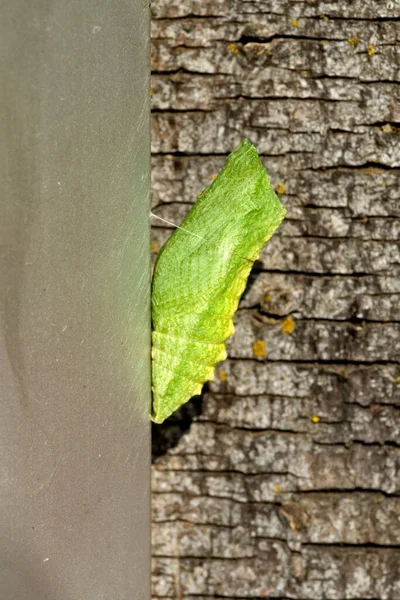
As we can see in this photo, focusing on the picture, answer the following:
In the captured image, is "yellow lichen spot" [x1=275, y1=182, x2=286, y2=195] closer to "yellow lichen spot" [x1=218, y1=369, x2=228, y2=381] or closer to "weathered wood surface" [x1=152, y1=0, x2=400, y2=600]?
"weathered wood surface" [x1=152, y1=0, x2=400, y2=600]

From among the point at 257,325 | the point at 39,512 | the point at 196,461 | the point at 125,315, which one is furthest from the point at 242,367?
the point at 39,512

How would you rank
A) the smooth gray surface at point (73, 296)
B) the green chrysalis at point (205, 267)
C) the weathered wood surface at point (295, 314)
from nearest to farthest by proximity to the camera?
the smooth gray surface at point (73, 296), the green chrysalis at point (205, 267), the weathered wood surface at point (295, 314)

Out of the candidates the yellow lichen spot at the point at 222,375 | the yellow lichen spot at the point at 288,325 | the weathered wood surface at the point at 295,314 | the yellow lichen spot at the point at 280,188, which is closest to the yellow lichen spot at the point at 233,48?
the weathered wood surface at the point at 295,314

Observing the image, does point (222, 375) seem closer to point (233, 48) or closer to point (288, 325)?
point (288, 325)

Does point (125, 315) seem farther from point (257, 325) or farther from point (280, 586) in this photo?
point (280, 586)

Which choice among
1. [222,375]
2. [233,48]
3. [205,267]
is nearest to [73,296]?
[205,267]

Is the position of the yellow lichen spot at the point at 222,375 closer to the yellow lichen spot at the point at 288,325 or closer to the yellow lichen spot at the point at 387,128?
the yellow lichen spot at the point at 288,325
